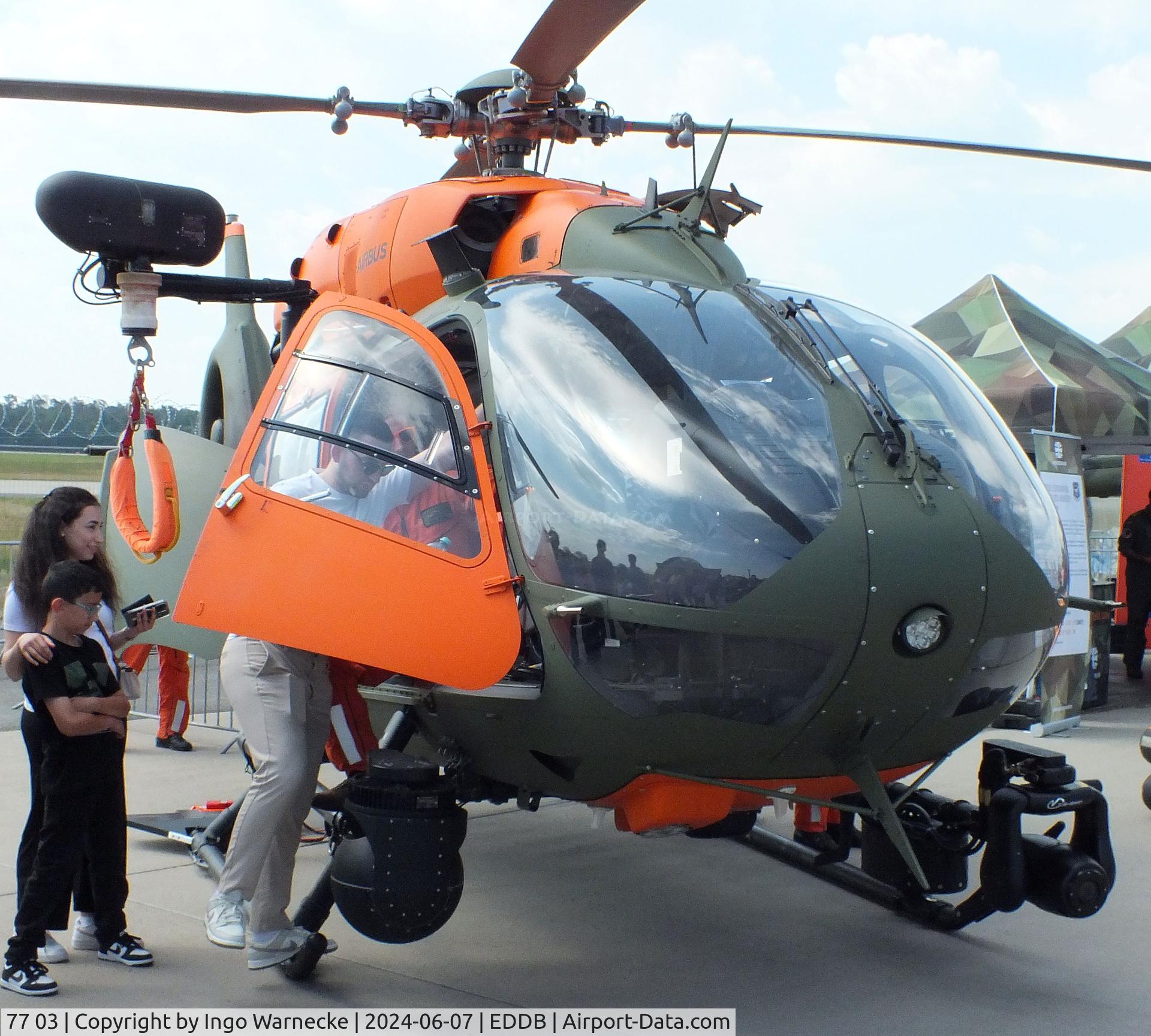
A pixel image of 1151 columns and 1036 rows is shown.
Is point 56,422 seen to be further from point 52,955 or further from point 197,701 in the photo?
point 52,955

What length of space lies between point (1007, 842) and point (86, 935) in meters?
2.90

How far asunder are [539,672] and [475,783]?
2.05 ft

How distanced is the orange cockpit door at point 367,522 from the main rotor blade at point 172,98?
67.2 inches

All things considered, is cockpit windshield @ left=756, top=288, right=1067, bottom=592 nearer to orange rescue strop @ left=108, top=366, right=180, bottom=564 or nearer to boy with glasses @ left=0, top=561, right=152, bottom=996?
orange rescue strop @ left=108, top=366, right=180, bottom=564

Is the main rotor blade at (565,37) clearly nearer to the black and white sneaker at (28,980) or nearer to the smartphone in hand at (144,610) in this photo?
the smartphone in hand at (144,610)

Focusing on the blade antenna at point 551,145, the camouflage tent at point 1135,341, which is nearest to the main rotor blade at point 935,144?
the blade antenna at point 551,145

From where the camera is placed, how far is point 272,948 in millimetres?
3691

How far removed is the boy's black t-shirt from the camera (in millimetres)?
3631

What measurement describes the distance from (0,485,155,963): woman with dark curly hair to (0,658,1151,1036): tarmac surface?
188 millimetres

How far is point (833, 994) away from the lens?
3832 mm

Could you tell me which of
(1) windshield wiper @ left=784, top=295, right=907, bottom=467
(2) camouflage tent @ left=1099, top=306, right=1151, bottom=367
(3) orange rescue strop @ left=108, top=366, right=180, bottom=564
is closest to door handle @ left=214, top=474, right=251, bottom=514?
(3) orange rescue strop @ left=108, top=366, right=180, bottom=564

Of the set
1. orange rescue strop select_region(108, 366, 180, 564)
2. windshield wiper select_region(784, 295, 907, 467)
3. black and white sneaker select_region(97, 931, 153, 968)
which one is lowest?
black and white sneaker select_region(97, 931, 153, 968)

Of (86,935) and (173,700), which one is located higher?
(86,935)

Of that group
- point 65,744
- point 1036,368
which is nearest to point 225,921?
point 65,744
